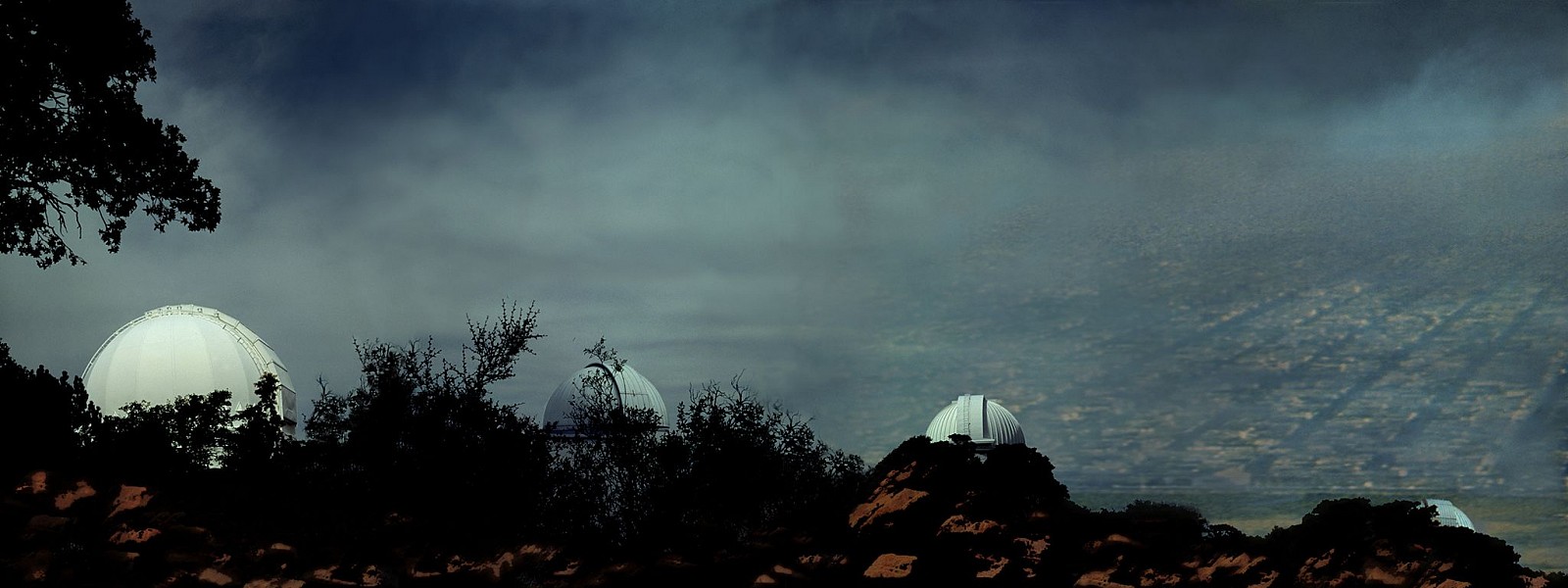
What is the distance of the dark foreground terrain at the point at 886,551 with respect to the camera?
6.86m

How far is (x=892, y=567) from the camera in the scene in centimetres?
674

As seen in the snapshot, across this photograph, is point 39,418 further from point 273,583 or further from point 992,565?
point 992,565

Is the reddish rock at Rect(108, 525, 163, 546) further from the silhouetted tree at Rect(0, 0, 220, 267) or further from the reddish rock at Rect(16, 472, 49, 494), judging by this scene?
the silhouetted tree at Rect(0, 0, 220, 267)

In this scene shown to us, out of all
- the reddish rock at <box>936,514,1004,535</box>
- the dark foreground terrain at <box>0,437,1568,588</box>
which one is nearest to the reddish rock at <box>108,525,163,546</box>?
the dark foreground terrain at <box>0,437,1568,588</box>

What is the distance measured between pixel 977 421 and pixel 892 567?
240 feet

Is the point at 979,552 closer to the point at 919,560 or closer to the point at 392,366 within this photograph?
the point at 919,560

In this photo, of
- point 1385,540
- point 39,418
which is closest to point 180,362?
point 39,418

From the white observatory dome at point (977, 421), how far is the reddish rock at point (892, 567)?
2807 inches

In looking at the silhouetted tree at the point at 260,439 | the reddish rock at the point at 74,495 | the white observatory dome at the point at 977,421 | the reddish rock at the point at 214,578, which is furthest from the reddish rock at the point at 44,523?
the white observatory dome at the point at 977,421

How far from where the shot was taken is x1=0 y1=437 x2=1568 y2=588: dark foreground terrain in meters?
6.86

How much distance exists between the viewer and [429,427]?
25.3m

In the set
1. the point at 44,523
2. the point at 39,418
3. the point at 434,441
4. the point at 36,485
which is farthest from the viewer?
the point at 434,441

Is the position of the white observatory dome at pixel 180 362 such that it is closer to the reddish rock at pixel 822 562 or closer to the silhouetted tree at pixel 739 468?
the silhouetted tree at pixel 739 468

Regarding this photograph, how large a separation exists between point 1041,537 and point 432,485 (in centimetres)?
1870
